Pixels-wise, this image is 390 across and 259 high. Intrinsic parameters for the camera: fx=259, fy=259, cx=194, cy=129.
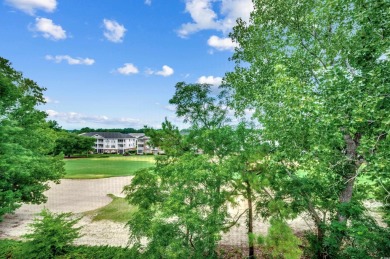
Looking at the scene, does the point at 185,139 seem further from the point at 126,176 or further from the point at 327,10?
the point at 126,176

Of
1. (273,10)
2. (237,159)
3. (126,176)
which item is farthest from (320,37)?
(126,176)

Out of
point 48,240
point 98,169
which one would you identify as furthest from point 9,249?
point 98,169

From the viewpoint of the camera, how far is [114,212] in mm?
22859

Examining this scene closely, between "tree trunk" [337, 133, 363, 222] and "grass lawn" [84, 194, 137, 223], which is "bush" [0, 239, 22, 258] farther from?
"tree trunk" [337, 133, 363, 222]

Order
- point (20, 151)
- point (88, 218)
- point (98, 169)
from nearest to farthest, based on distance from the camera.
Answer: point (20, 151)
point (88, 218)
point (98, 169)

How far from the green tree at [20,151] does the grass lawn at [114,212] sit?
5239 millimetres

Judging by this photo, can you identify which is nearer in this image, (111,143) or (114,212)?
(114,212)

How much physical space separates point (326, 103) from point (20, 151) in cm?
1537

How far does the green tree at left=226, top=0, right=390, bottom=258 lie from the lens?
26.2 feet

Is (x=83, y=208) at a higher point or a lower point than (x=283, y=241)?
lower

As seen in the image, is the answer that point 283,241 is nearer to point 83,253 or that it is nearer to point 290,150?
point 290,150

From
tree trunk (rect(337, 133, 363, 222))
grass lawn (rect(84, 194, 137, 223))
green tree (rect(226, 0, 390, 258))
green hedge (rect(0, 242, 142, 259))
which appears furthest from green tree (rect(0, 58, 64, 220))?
tree trunk (rect(337, 133, 363, 222))

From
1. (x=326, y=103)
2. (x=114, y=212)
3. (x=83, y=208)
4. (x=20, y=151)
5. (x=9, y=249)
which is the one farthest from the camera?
(x=83, y=208)

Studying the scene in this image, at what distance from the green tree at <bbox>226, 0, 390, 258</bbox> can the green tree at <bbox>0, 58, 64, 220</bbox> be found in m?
12.3
